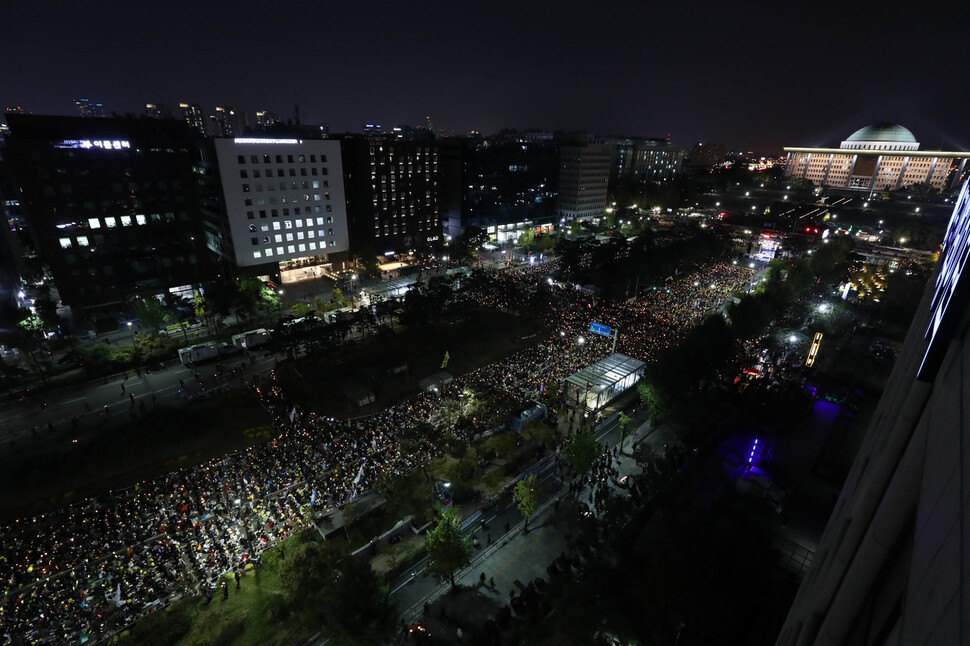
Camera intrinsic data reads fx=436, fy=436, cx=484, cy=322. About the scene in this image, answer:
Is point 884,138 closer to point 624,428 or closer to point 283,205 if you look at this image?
point 624,428

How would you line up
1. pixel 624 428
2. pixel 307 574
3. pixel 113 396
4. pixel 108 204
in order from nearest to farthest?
pixel 307 574 → pixel 624 428 → pixel 113 396 → pixel 108 204

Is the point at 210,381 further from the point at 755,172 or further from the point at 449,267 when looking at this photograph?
the point at 755,172

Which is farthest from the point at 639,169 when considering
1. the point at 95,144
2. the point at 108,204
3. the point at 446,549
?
the point at 446,549

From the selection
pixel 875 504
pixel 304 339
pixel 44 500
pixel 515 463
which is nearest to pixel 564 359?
pixel 515 463

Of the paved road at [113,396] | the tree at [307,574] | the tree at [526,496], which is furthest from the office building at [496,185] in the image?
the tree at [307,574]

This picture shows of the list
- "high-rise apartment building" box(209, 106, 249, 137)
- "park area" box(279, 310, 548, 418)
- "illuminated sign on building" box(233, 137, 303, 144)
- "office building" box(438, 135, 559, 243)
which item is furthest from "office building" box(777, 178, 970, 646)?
"high-rise apartment building" box(209, 106, 249, 137)

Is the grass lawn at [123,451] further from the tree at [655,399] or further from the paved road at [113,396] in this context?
the tree at [655,399]

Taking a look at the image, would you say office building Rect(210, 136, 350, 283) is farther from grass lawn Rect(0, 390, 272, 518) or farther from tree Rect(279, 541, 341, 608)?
tree Rect(279, 541, 341, 608)
